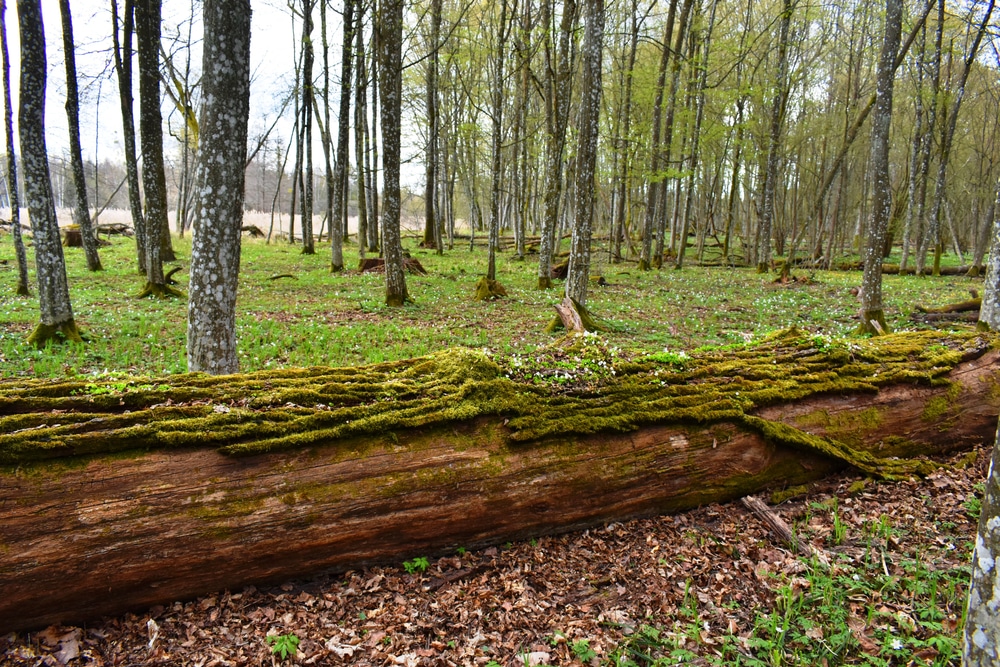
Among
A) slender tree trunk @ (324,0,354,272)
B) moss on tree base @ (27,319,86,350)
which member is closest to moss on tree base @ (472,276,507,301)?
slender tree trunk @ (324,0,354,272)

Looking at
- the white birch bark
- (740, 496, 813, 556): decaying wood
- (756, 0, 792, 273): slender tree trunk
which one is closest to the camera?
(740, 496, 813, 556): decaying wood

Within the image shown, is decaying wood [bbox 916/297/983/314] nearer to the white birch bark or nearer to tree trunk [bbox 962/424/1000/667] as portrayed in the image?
tree trunk [bbox 962/424/1000/667]

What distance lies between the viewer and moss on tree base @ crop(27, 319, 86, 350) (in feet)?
27.1

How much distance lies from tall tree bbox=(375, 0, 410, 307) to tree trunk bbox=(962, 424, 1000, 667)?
1170 cm

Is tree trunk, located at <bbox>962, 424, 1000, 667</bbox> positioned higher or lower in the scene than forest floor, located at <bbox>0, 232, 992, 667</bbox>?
higher

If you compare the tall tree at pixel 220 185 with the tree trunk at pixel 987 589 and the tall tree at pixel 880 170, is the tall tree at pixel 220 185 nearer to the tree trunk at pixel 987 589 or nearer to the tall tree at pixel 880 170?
the tree trunk at pixel 987 589

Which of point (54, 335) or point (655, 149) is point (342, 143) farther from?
point (54, 335)

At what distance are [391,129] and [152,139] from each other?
6.21 m

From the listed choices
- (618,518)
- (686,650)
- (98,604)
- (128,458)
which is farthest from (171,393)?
(686,650)

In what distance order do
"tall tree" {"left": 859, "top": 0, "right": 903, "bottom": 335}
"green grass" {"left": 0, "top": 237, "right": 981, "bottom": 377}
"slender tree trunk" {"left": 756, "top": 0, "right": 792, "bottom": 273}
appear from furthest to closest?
"slender tree trunk" {"left": 756, "top": 0, "right": 792, "bottom": 273} → "tall tree" {"left": 859, "top": 0, "right": 903, "bottom": 335} → "green grass" {"left": 0, "top": 237, "right": 981, "bottom": 377}

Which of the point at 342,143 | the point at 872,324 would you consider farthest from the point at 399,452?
the point at 342,143

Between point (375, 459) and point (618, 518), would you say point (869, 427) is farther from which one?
point (375, 459)

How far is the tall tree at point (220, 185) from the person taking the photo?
17.7 ft

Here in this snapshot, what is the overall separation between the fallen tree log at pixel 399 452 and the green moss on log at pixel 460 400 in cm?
2
